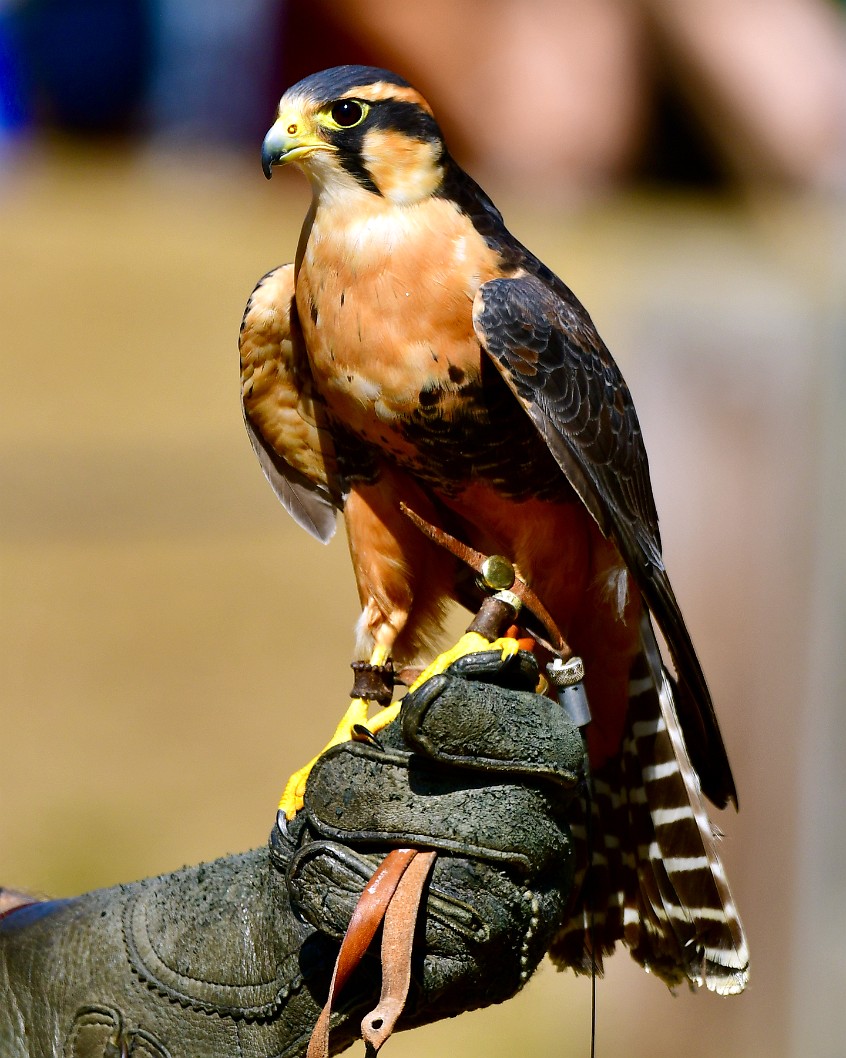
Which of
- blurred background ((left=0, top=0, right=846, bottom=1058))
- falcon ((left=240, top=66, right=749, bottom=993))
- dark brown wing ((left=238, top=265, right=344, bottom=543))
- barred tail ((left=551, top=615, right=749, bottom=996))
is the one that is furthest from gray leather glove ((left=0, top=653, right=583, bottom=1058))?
blurred background ((left=0, top=0, right=846, bottom=1058))

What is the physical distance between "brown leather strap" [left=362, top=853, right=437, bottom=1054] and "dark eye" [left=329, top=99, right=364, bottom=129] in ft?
3.77

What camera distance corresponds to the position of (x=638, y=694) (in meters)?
2.22

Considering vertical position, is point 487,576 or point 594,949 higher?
point 487,576

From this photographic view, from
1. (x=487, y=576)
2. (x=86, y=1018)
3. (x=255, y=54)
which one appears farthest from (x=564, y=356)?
(x=255, y=54)

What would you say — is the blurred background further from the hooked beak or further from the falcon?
the hooked beak

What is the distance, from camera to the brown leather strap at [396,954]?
1600 millimetres

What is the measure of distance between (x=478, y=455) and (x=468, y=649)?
0.31 meters

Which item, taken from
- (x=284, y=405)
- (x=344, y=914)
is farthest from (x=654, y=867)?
(x=284, y=405)

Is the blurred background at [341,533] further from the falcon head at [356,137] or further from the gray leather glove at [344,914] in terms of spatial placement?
the gray leather glove at [344,914]

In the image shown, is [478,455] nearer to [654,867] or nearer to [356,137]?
[356,137]

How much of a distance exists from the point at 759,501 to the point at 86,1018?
3.48m

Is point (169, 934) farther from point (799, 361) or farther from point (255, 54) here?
point (255, 54)

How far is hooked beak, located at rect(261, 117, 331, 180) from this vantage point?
1998 millimetres

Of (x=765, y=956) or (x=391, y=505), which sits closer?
(x=391, y=505)
